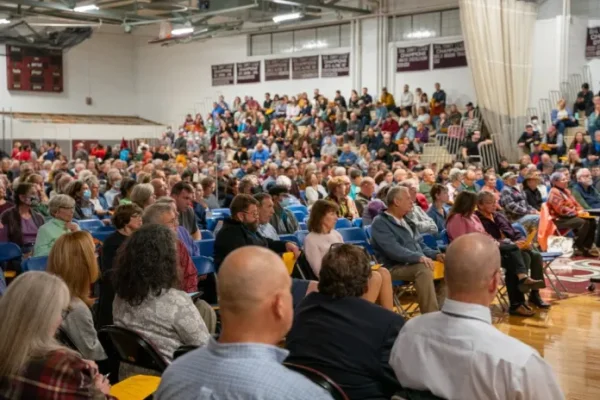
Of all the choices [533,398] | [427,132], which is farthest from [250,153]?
[533,398]

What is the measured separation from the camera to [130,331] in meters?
3.07

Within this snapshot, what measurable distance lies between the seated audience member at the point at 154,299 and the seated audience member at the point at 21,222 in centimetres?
371

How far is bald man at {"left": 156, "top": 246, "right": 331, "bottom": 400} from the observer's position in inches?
61.2

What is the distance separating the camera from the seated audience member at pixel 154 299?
321 cm

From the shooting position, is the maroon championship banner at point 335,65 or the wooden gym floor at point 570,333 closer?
the wooden gym floor at point 570,333

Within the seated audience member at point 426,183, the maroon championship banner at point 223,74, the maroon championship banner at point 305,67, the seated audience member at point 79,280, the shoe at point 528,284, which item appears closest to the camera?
the seated audience member at point 79,280

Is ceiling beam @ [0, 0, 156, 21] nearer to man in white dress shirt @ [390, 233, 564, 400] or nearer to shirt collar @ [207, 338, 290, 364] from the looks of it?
man in white dress shirt @ [390, 233, 564, 400]

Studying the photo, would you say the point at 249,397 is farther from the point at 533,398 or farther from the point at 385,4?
the point at 385,4

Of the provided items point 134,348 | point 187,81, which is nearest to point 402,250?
point 134,348

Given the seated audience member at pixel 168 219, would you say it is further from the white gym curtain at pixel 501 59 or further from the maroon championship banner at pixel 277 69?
the maroon championship banner at pixel 277 69

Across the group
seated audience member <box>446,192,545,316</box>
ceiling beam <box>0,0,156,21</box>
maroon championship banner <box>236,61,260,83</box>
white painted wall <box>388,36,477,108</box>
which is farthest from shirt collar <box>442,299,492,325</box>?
maroon championship banner <box>236,61,260,83</box>

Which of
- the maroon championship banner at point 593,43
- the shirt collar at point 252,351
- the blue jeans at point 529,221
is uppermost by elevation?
the maroon championship banner at point 593,43

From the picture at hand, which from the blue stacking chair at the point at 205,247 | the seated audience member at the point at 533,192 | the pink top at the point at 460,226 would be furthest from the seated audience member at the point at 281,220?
the seated audience member at the point at 533,192

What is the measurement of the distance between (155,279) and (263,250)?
5.51 feet
